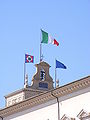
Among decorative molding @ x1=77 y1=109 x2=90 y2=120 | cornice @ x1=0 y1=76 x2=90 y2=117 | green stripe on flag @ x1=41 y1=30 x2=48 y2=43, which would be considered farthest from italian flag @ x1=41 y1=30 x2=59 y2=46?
decorative molding @ x1=77 y1=109 x2=90 y2=120

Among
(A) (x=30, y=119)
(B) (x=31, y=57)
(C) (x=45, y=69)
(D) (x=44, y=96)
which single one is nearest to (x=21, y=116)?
(A) (x=30, y=119)

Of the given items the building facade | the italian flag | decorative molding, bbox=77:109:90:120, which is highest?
the italian flag

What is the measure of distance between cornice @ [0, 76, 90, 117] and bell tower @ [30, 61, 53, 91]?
1376cm

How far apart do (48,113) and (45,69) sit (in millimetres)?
20860

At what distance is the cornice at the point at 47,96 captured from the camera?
119 ft

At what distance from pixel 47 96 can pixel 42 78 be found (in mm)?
21266

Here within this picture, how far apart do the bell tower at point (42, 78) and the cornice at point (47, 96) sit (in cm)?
1376

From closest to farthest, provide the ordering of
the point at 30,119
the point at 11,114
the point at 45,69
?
the point at 30,119
the point at 11,114
the point at 45,69

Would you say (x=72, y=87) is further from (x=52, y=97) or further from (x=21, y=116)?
(x=21, y=116)

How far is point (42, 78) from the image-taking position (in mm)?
61781

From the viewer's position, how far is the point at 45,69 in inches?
2397

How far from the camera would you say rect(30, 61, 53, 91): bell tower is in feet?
198

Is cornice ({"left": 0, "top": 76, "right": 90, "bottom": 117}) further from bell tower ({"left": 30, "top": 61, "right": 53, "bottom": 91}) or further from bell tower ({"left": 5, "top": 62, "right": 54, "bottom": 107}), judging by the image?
bell tower ({"left": 5, "top": 62, "right": 54, "bottom": 107})

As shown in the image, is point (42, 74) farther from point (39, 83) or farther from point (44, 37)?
point (44, 37)
